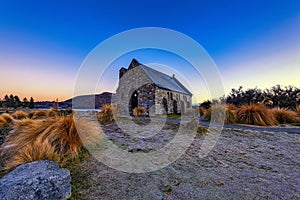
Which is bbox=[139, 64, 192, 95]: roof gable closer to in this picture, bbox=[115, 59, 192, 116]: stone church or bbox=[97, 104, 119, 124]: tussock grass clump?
bbox=[115, 59, 192, 116]: stone church

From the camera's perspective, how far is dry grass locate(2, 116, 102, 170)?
6.31ft

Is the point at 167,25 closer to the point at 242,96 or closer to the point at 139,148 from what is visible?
the point at 139,148

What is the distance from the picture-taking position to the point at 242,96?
12773 mm

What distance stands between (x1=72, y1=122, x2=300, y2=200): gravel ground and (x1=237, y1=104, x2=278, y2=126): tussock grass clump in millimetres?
3416

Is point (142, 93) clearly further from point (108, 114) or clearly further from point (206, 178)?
point (206, 178)

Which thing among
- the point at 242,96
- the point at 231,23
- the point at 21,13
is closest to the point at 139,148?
the point at 21,13

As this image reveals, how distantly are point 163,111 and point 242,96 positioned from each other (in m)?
7.78

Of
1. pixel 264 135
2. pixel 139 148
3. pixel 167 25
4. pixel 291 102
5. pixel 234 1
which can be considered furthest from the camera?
pixel 291 102

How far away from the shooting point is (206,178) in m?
1.76

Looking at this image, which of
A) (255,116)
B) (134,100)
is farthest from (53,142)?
(134,100)

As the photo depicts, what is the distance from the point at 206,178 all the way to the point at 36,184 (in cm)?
188

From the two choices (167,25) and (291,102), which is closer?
(167,25)

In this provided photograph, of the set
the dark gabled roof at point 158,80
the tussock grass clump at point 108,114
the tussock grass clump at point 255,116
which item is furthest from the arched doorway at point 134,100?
the tussock grass clump at point 255,116

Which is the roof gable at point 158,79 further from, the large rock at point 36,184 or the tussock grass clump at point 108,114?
the large rock at point 36,184
